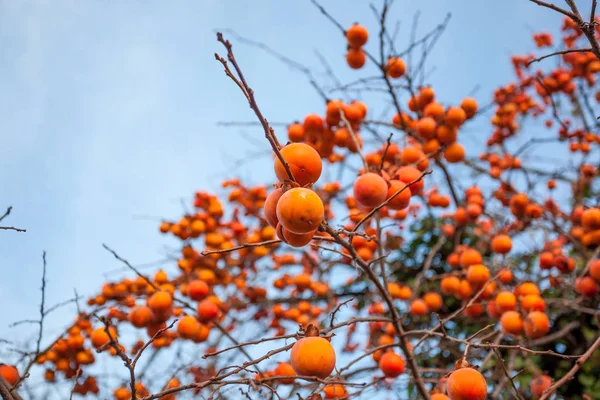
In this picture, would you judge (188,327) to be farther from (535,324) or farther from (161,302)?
(535,324)

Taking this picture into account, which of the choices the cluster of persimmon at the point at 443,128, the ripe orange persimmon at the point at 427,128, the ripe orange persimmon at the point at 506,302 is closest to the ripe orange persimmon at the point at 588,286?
the ripe orange persimmon at the point at 506,302

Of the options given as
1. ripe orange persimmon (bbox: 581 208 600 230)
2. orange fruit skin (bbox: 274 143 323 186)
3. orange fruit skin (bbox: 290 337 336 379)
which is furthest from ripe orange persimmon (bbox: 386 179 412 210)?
ripe orange persimmon (bbox: 581 208 600 230)

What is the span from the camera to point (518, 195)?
3.66m

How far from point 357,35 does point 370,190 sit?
61.7 inches

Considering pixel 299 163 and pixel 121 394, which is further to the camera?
pixel 121 394

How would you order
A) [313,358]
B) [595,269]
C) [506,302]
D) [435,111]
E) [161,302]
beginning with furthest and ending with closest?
[435,111] → [595,269] → [161,302] → [506,302] → [313,358]

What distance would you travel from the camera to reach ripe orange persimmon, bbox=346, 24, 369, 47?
9.77ft

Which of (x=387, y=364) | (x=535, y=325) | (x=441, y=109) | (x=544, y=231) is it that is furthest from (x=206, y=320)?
(x=544, y=231)

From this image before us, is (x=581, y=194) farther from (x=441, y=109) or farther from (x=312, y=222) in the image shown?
(x=312, y=222)

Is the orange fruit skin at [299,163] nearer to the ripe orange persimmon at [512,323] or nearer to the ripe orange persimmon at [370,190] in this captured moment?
the ripe orange persimmon at [370,190]

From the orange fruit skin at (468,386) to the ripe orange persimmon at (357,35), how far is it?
215cm

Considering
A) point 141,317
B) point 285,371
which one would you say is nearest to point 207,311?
point 141,317

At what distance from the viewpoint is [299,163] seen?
1.38 m

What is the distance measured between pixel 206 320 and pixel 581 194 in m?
4.03
